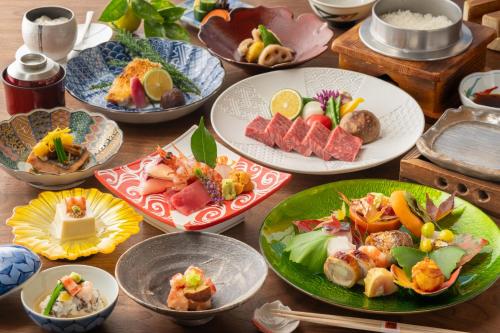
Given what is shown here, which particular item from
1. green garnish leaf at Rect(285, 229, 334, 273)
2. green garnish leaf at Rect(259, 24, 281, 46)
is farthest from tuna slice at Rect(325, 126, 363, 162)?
green garnish leaf at Rect(259, 24, 281, 46)

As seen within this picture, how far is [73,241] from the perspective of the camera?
74.0 inches

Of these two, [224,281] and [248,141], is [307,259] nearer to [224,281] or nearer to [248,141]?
[224,281]

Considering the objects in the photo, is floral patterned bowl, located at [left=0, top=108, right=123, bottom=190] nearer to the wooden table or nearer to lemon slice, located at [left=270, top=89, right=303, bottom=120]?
A: the wooden table

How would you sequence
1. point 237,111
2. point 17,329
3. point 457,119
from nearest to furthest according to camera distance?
point 17,329
point 457,119
point 237,111

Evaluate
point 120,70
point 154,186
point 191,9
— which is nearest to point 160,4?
point 191,9

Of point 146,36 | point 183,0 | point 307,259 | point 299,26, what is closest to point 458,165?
point 307,259

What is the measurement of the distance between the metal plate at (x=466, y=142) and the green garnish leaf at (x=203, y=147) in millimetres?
505

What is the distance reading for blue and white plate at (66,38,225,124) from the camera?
91.0 inches

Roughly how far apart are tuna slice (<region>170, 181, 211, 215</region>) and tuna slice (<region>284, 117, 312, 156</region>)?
35 centimetres

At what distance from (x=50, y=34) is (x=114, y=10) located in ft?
0.87

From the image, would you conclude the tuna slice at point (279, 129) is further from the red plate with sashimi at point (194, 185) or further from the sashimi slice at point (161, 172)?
the sashimi slice at point (161, 172)

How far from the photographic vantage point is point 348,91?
97.3 inches

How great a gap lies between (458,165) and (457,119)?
228 millimetres

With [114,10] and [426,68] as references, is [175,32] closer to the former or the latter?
[114,10]
